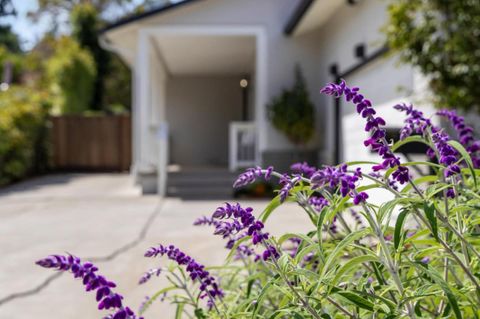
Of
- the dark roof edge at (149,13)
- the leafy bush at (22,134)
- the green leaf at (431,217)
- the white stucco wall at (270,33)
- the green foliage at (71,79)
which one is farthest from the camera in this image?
the green foliage at (71,79)

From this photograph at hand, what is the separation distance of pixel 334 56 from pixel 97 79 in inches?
558

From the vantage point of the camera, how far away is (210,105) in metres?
15.5

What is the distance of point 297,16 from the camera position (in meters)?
9.30

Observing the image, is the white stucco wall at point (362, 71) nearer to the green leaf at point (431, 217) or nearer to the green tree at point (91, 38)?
the green leaf at point (431, 217)

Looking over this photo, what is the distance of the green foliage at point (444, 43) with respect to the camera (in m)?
4.89

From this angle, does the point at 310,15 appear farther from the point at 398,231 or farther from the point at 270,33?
the point at 398,231

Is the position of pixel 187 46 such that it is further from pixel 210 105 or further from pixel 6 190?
pixel 6 190

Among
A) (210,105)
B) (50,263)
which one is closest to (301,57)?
(210,105)

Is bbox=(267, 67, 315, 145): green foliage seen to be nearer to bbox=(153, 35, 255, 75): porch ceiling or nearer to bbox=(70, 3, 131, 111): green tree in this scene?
bbox=(153, 35, 255, 75): porch ceiling

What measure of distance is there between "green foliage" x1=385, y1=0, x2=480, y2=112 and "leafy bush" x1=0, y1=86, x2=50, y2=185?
8.61 meters

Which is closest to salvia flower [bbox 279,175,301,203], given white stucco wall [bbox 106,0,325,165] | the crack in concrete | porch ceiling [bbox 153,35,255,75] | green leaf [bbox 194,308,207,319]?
green leaf [bbox 194,308,207,319]

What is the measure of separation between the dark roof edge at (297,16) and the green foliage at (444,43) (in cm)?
334

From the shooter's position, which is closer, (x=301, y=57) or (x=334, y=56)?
(x=334, y=56)

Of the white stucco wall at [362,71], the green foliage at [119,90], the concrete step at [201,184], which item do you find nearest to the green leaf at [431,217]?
the white stucco wall at [362,71]
